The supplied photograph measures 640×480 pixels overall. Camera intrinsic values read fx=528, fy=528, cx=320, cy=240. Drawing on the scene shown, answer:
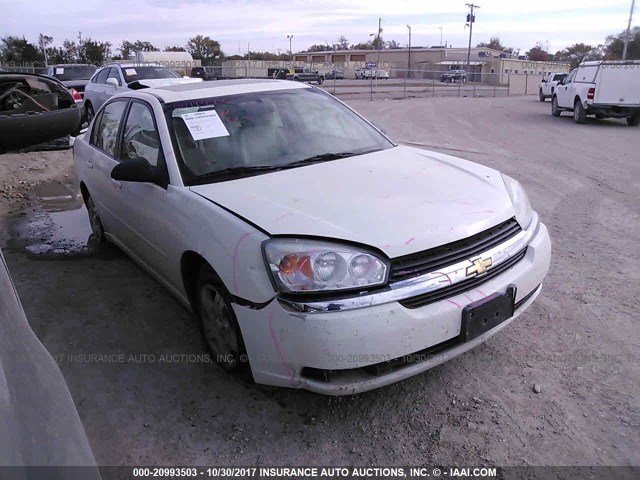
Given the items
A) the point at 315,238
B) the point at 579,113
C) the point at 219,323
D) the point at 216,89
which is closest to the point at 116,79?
the point at 216,89

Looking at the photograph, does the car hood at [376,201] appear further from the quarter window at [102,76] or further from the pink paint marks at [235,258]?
the quarter window at [102,76]

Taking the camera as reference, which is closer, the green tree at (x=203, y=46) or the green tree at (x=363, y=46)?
the green tree at (x=203, y=46)

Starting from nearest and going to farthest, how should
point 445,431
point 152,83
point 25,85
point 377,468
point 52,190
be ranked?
point 377,468 → point 445,431 → point 52,190 → point 25,85 → point 152,83

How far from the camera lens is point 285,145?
363 centimetres

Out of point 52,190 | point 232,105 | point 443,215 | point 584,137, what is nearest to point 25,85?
point 52,190

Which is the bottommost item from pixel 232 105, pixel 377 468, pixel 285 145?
pixel 377 468

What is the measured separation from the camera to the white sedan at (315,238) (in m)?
2.40

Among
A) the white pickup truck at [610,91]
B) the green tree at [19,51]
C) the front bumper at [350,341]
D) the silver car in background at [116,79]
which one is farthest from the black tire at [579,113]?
the green tree at [19,51]

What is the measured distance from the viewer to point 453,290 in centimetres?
255

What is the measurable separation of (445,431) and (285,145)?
2082 mm

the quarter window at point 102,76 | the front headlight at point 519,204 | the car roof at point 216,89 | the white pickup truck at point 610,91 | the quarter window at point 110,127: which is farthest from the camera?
the white pickup truck at point 610,91

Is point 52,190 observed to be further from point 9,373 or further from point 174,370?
point 9,373

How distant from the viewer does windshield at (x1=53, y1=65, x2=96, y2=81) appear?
63.7ft

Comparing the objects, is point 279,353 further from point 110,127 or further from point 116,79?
point 116,79
